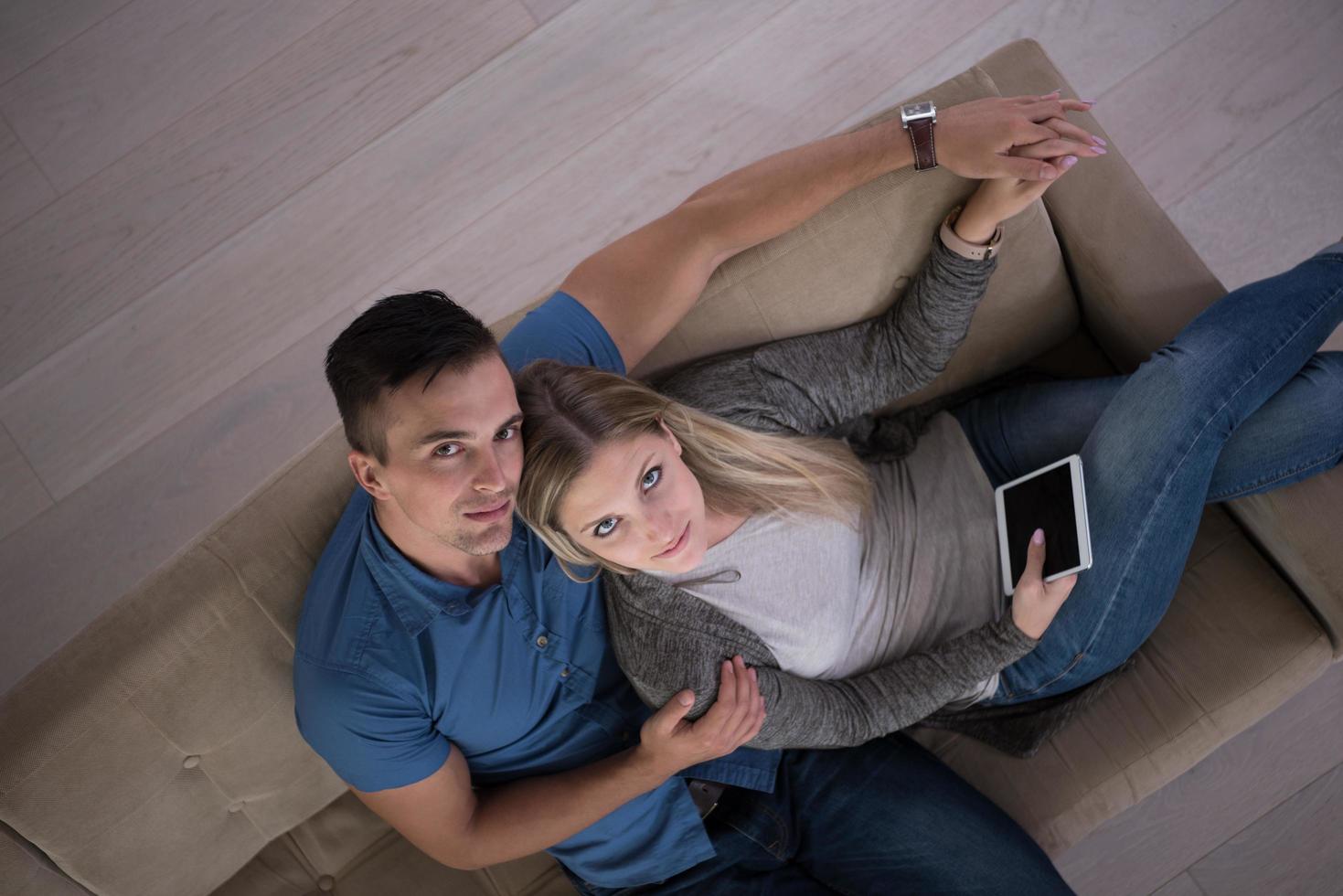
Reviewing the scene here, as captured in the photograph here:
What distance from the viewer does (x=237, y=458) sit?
7.41 feet

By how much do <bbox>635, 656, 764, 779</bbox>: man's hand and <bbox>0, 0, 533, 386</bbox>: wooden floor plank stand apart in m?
1.60

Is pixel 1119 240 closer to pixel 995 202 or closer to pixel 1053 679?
pixel 995 202

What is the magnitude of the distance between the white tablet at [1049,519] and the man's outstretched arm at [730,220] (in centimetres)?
48

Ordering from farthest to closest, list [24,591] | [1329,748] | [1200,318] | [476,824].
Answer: [24,591] < [1329,748] < [1200,318] < [476,824]

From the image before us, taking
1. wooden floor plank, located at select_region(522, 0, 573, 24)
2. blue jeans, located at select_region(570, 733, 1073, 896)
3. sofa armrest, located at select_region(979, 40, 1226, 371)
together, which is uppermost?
wooden floor plank, located at select_region(522, 0, 573, 24)

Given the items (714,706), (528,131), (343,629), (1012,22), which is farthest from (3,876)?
(1012,22)

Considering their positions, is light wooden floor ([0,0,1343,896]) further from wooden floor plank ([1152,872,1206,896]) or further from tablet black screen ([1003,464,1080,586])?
wooden floor plank ([1152,872,1206,896])

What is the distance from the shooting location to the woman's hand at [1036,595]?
151 cm

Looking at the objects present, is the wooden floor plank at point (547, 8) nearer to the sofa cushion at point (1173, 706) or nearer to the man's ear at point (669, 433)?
the man's ear at point (669, 433)

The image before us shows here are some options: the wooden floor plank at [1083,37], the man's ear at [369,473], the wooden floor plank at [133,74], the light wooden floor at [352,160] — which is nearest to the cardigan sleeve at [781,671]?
the man's ear at [369,473]

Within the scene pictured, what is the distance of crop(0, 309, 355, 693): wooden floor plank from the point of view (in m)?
2.22

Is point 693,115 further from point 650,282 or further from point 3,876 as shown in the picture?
point 3,876

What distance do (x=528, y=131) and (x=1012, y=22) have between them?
1.12 meters

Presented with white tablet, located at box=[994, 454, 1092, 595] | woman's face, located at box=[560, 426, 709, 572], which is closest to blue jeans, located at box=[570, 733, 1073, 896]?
white tablet, located at box=[994, 454, 1092, 595]
